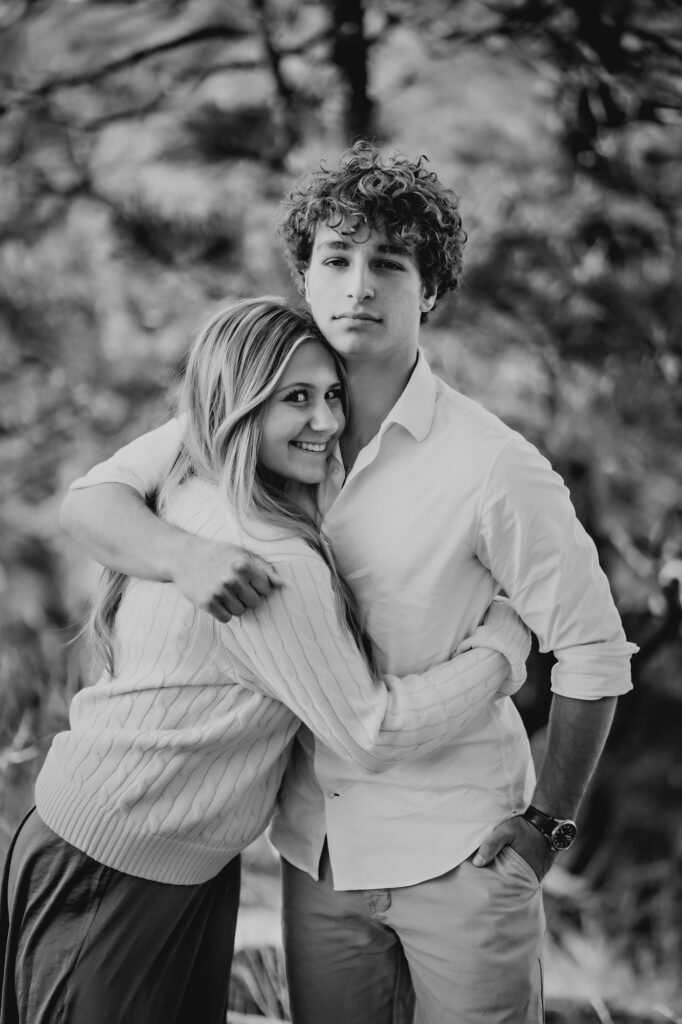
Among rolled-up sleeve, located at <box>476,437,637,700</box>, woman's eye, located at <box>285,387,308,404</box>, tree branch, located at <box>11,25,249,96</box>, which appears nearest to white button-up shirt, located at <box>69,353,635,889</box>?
rolled-up sleeve, located at <box>476,437,637,700</box>

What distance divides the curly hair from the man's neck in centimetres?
15

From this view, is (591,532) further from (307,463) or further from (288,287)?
(307,463)

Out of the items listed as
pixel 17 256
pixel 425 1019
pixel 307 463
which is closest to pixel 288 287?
pixel 17 256

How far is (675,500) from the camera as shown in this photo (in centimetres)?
245

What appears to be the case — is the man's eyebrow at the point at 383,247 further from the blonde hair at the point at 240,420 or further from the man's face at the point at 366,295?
the blonde hair at the point at 240,420

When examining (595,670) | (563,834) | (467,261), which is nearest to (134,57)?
(467,261)

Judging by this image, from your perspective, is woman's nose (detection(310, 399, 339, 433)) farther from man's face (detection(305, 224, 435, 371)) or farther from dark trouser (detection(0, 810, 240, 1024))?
dark trouser (detection(0, 810, 240, 1024))

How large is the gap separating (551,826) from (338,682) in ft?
1.15

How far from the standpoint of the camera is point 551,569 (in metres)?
1.12

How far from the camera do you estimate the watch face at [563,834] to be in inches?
47.1

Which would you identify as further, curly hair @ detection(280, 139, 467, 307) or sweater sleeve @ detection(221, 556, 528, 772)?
curly hair @ detection(280, 139, 467, 307)

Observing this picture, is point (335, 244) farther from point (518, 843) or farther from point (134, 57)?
point (134, 57)

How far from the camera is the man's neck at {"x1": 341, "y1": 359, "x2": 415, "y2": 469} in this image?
126 cm

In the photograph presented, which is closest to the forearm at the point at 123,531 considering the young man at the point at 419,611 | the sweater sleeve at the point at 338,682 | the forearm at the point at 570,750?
the young man at the point at 419,611
